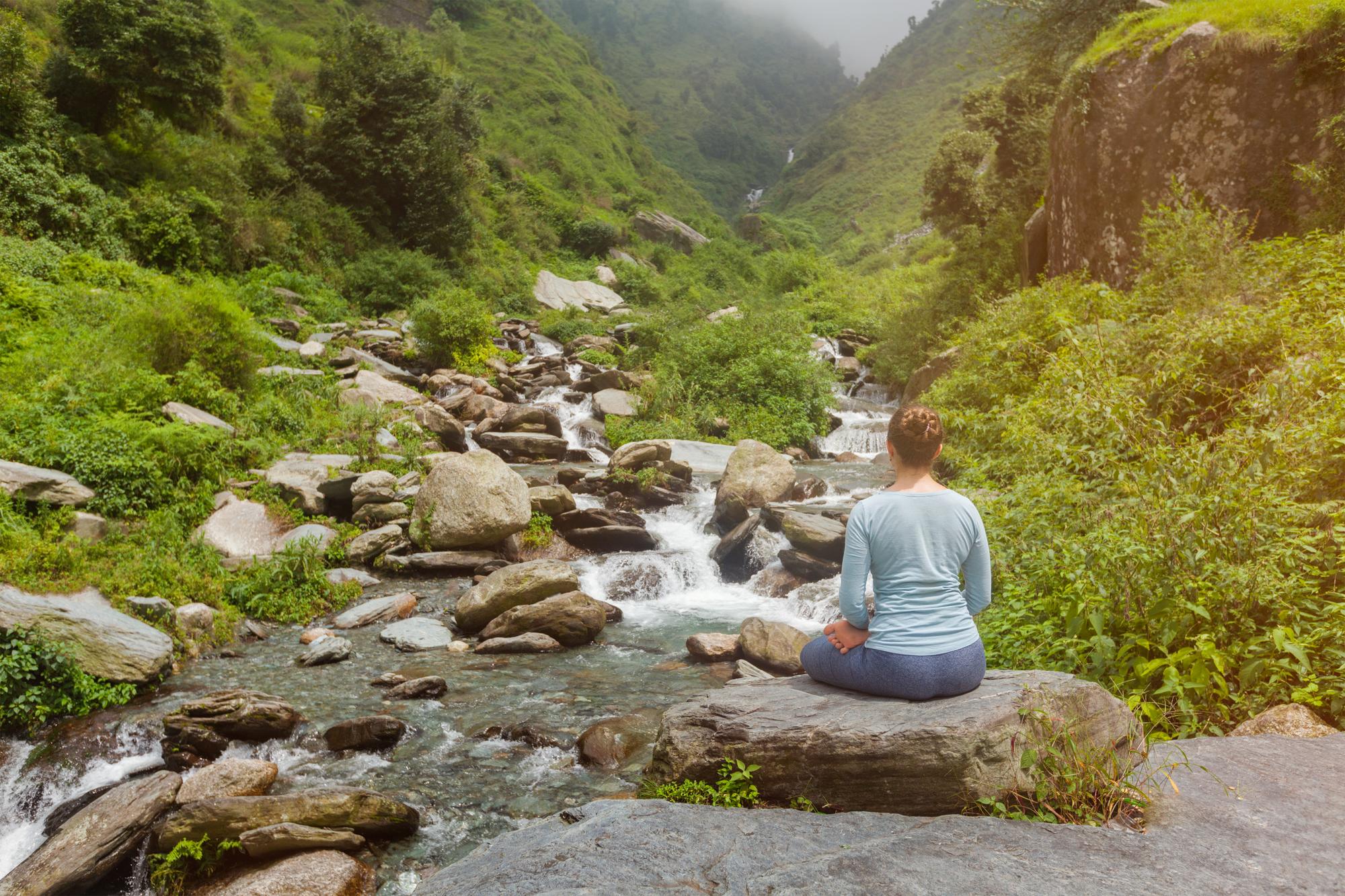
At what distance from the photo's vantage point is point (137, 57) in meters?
20.4

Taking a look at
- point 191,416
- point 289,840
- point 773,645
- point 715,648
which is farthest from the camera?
point 191,416

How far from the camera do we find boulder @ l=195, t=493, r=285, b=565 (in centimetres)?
1005

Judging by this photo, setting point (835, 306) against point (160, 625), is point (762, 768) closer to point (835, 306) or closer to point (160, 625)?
point (160, 625)

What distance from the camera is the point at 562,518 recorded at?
12.4 meters

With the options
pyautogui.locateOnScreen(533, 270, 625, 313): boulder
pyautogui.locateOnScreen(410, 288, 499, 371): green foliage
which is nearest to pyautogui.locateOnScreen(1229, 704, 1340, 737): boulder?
pyautogui.locateOnScreen(410, 288, 499, 371): green foliage

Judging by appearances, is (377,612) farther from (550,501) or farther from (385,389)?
(385,389)

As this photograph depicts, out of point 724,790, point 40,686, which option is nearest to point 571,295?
point 40,686

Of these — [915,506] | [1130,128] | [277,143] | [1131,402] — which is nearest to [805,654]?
[915,506]

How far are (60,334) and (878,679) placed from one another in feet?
49.9

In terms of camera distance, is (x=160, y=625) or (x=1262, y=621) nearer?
(x=1262, y=621)

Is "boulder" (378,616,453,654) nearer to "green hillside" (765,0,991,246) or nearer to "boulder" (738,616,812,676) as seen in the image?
"boulder" (738,616,812,676)

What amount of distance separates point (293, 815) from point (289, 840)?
0.66 ft

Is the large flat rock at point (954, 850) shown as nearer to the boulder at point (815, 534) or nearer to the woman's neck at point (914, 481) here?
the woman's neck at point (914, 481)

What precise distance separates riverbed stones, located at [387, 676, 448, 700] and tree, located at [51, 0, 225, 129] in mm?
21826
